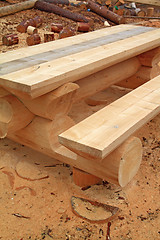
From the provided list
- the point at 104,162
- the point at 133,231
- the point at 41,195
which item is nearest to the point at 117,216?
the point at 133,231

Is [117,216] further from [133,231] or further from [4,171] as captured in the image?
[4,171]

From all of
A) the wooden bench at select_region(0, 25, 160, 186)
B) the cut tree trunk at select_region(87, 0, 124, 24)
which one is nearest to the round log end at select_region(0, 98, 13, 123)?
the wooden bench at select_region(0, 25, 160, 186)

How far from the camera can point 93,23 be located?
7379mm

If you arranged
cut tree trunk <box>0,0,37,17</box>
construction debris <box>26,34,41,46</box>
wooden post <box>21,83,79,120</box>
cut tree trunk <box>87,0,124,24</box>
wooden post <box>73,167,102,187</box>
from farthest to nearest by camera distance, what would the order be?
cut tree trunk <box>87,0,124,24</box> → cut tree trunk <box>0,0,37,17</box> → construction debris <box>26,34,41,46</box> → wooden post <box>73,167,102,187</box> → wooden post <box>21,83,79,120</box>

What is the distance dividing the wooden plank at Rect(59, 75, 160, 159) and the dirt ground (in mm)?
567

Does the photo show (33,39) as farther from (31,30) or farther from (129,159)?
(129,159)

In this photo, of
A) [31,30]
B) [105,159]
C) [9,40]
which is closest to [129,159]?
[105,159]

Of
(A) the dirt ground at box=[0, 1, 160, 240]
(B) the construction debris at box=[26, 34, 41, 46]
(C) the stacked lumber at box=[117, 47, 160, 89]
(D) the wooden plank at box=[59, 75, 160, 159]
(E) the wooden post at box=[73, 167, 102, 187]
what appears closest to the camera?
(D) the wooden plank at box=[59, 75, 160, 159]

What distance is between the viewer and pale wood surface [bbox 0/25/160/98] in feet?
6.30

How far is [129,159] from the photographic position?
195 cm

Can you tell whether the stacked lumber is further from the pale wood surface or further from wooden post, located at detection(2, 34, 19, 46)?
wooden post, located at detection(2, 34, 19, 46)

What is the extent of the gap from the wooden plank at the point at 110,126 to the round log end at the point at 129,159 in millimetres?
90

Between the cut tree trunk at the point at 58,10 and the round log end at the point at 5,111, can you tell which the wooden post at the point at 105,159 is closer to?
the round log end at the point at 5,111

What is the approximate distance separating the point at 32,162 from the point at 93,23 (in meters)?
5.61
